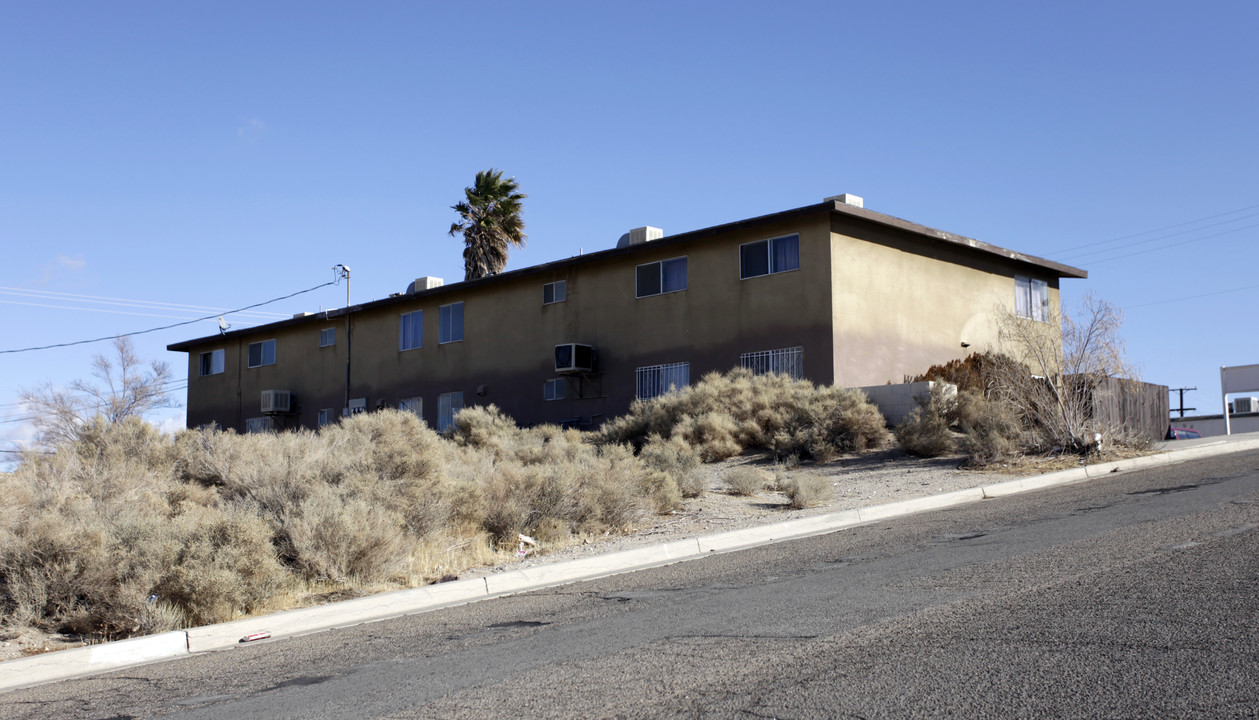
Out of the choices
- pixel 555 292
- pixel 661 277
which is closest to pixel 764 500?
pixel 661 277

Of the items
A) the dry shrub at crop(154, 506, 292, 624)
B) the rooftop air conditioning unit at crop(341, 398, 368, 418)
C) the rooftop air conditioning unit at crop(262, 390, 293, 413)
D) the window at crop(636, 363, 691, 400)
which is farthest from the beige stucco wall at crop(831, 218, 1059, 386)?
the rooftop air conditioning unit at crop(262, 390, 293, 413)

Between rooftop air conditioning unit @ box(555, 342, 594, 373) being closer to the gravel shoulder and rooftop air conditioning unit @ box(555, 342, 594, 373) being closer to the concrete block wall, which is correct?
the gravel shoulder

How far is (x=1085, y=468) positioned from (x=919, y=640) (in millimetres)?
11878

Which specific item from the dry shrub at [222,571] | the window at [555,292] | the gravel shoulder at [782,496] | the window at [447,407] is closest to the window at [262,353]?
the window at [447,407]

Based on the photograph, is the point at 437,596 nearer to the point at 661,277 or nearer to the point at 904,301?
the point at 661,277

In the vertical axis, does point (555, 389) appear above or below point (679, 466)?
above

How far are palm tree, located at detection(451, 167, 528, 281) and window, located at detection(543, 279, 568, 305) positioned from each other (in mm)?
13052

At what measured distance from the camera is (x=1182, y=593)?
6.28 m

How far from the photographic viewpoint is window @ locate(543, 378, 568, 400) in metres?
29.0

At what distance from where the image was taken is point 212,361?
43.1 m

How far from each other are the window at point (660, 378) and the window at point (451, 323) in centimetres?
804

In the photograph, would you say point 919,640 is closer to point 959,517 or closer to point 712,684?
point 712,684

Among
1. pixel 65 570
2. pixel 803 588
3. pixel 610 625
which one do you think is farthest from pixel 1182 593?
pixel 65 570

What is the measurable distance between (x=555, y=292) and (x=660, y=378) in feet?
16.3
